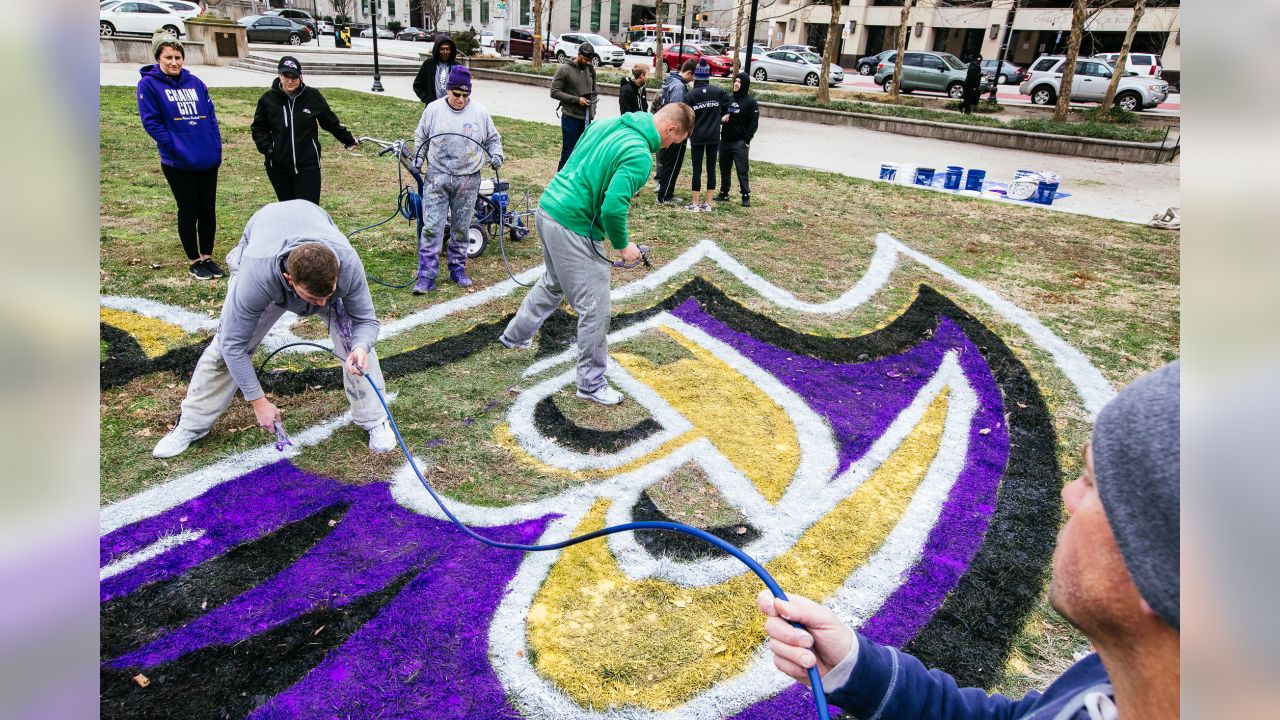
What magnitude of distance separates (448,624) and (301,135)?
5075 mm

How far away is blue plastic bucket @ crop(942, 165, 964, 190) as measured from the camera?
43.0 ft

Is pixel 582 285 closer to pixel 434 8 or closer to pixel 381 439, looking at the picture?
pixel 381 439

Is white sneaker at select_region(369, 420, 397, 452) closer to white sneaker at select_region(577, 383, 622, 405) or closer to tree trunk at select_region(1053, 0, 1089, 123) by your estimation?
white sneaker at select_region(577, 383, 622, 405)

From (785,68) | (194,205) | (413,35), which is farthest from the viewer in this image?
(413,35)

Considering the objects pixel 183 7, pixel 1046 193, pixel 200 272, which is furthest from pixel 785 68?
pixel 200 272

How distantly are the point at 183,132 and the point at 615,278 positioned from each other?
4045 mm

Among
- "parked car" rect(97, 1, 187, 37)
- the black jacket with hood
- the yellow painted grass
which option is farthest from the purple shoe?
"parked car" rect(97, 1, 187, 37)

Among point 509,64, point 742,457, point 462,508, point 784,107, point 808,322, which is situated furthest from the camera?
point 509,64

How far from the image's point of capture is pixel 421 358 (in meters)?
5.84

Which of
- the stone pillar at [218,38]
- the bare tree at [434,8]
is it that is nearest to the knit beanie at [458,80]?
the stone pillar at [218,38]

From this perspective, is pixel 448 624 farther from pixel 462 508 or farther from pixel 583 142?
pixel 583 142

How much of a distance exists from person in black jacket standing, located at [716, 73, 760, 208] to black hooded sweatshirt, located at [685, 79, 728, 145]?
0.18 m

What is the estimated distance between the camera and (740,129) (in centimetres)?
1048
